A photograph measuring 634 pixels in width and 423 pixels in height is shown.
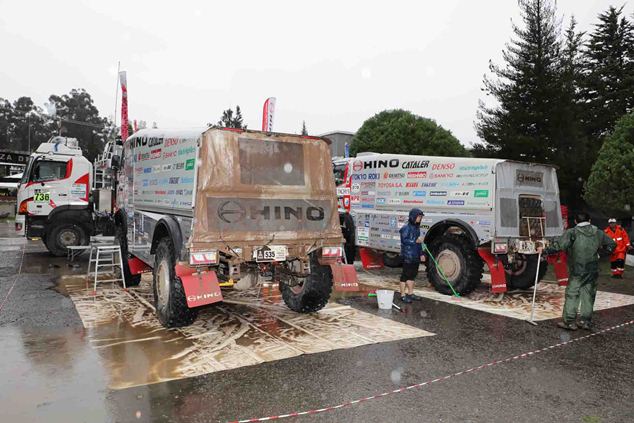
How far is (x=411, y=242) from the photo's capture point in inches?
334

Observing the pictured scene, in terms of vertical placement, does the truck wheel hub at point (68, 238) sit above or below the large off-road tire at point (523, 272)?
above

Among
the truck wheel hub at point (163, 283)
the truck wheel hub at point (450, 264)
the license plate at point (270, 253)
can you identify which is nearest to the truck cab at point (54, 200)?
the truck wheel hub at point (163, 283)

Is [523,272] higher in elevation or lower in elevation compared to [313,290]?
lower

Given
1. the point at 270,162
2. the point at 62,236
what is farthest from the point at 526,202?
the point at 62,236

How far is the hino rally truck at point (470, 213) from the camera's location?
8.70 metres

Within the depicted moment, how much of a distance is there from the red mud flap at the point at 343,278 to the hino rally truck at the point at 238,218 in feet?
0.05

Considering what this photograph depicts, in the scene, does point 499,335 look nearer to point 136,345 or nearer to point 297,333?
point 297,333

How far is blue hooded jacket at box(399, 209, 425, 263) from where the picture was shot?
8.45 meters

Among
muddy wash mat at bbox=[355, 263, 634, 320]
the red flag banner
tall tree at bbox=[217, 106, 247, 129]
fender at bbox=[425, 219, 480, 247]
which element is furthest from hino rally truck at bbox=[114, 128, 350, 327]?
tall tree at bbox=[217, 106, 247, 129]

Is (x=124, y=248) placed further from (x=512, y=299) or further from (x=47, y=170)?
(x=512, y=299)

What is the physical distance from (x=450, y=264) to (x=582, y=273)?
2837 millimetres

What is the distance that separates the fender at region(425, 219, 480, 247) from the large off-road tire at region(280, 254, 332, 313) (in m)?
3.21

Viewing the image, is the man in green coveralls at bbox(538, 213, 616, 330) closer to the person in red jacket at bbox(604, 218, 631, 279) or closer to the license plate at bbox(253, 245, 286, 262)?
the license plate at bbox(253, 245, 286, 262)

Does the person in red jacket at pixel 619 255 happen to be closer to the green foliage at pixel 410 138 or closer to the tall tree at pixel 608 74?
the tall tree at pixel 608 74
